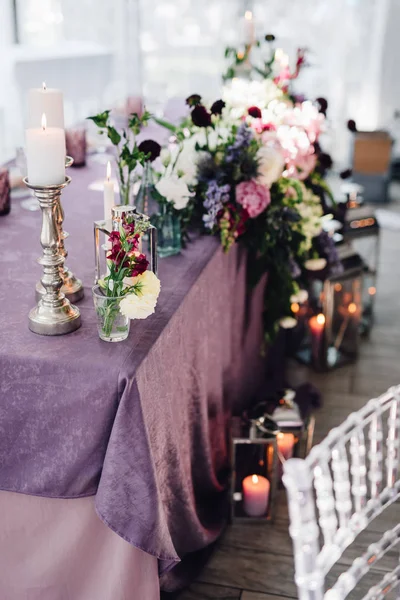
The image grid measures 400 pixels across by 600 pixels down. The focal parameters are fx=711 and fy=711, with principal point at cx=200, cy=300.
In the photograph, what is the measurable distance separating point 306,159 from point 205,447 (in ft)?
3.04

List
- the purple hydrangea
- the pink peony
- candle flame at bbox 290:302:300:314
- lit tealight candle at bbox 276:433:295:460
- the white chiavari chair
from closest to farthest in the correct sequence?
the white chiavari chair, the pink peony, lit tealight candle at bbox 276:433:295:460, the purple hydrangea, candle flame at bbox 290:302:300:314

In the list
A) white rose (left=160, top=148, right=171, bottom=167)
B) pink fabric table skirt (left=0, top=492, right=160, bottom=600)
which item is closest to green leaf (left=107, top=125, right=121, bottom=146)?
white rose (left=160, top=148, right=171, bottom=167)

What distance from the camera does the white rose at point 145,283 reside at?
130 centimetres

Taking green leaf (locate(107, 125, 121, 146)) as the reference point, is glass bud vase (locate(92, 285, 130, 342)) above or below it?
below

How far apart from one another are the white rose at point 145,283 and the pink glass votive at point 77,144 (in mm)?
1368

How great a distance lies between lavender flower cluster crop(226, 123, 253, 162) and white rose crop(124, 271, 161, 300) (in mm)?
672

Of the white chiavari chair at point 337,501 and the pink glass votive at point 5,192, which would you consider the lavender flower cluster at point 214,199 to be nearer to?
the pink glass votive at point 5,192

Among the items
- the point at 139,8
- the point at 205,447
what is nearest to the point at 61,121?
the point at 205,447

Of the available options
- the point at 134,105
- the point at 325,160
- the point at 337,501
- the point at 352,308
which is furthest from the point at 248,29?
the point at 337,501

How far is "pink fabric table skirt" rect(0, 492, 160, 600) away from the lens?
4.59 ft

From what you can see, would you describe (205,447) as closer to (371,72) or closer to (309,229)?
(309,229)

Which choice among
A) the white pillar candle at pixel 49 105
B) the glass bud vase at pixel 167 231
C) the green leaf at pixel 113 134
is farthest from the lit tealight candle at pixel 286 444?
the white pillar candle at pixel 49 105

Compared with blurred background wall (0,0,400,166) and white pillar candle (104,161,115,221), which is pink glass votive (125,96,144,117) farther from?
blurred background wall (0,0,400,166)

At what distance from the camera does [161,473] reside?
1.51 m
